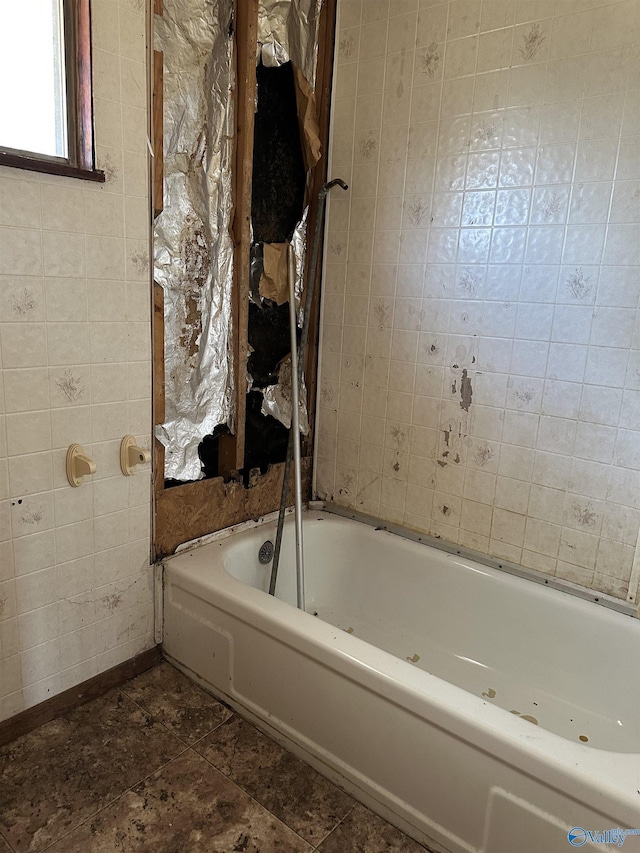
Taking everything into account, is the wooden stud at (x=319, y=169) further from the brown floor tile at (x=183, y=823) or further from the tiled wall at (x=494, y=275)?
the brown floor tile at (x=183, y=823)

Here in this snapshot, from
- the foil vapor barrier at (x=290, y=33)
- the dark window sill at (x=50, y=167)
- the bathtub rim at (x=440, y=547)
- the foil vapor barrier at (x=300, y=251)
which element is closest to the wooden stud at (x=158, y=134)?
the dark window sill at (x=50, y=167)

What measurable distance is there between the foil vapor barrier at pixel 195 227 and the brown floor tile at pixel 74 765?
754mm

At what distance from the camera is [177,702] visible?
5.87 feet

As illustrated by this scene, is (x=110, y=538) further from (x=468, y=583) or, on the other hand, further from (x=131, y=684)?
(x=468, y=583)

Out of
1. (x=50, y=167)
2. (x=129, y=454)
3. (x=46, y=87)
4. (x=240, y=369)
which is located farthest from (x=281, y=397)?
(x=46, y=87)

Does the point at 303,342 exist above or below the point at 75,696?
above

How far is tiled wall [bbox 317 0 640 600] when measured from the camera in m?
1.60

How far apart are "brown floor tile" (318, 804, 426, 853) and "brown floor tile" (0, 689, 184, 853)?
50 cm

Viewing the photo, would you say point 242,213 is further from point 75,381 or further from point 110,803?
point 110,803

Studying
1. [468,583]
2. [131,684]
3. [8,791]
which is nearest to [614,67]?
[468,583]

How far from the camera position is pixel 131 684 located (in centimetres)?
185

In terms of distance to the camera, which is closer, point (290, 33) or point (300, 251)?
point (290, 33)

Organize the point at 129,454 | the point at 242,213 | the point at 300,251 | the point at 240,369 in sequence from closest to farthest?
the point at 129,454 < the point at 242,213 < the point at 240,369 < the point at 300,251

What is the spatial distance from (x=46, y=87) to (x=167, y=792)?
1819 millimetres
